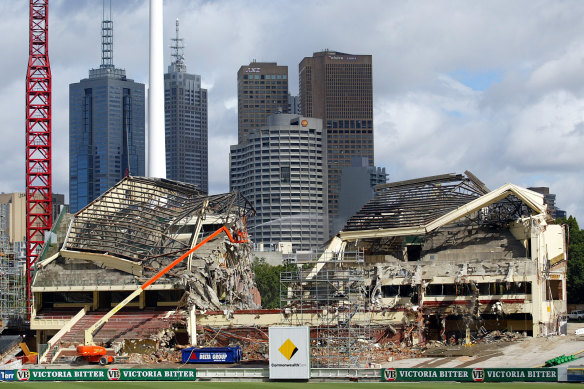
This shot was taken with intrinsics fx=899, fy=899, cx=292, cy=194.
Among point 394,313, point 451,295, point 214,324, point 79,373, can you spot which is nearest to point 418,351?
point 394,313

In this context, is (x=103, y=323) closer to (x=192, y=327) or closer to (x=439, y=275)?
(x=192, y=327)

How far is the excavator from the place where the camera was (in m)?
86.4

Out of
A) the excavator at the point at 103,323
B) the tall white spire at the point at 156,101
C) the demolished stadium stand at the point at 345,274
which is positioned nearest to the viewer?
the excavator at the point at 103,323

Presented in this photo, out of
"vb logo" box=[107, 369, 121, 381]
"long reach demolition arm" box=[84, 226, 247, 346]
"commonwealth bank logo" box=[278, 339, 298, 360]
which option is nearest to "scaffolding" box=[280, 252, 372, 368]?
"commonwealth bank logo" box=[278, 339, 298, 360]

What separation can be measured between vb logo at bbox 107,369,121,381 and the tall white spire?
310ft

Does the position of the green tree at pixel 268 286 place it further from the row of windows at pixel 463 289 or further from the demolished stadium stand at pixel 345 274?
the row of windows at pixel 463 289

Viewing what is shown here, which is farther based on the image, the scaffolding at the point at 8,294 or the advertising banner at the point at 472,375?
the scaffolding at the point at 8,294

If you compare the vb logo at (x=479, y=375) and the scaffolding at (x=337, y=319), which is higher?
the scaffolding at (x=337, y=319)

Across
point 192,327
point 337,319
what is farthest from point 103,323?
point 337,319

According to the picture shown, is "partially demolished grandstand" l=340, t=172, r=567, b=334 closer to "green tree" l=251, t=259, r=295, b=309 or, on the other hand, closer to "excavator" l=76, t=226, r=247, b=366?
"excavator" l=76, t=226, r=247, b=366

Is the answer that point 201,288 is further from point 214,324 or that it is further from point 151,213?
point 151,213

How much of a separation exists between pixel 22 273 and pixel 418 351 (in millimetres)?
90400

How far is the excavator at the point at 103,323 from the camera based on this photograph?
86.4 m

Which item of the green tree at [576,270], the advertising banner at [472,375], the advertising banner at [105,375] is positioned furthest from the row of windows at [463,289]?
the green tree at [576,270]
